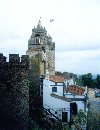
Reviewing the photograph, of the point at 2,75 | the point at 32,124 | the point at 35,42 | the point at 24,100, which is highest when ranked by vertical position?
the point at 35,42

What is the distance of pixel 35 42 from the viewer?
222 feet

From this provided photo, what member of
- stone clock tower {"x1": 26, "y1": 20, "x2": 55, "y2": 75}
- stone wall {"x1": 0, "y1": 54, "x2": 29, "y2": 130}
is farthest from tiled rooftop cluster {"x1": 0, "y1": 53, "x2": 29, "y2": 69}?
stone clock tower {"x1": 26, "y1": 20, "x2": 55, "y2": 75}

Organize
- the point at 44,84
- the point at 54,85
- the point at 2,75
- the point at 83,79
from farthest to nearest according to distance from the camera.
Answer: the point at 83,79, the point at 54,85, the point at 44,84, the point at 2,75

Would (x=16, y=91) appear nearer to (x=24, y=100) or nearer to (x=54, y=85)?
(x=24, y=100)

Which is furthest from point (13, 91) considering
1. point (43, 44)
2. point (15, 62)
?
point (43, 44)

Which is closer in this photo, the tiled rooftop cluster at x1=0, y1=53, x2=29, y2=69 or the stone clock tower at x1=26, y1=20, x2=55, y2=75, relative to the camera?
the tiled rooftop cluster at x1=0, y1=53, x2=29, y2=69

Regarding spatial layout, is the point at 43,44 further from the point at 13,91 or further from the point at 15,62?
the point at 13,91

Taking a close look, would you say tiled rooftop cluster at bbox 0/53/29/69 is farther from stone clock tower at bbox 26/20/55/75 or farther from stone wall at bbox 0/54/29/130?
stone clock tower at bbox 26/20/55/75

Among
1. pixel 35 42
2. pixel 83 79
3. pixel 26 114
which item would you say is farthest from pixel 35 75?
pixel 83 79

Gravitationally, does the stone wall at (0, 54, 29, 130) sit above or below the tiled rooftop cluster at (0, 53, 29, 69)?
below

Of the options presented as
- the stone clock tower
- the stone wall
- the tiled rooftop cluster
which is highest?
the stone clock tower

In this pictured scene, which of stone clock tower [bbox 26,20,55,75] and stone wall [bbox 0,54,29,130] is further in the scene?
stone clock tower [bbox 26,20,55,75]

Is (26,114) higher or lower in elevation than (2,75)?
lower

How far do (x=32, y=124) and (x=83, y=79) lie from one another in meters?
67.4
